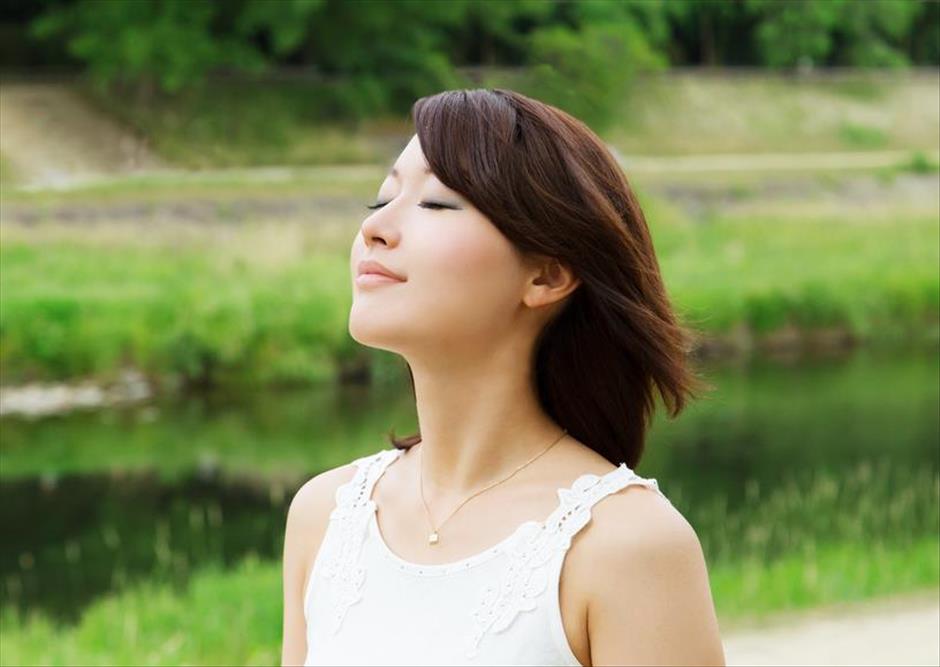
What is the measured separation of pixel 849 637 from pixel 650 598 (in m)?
4.15

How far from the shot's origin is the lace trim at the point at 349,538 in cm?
158

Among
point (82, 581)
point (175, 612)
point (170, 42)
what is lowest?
point (170, 42)

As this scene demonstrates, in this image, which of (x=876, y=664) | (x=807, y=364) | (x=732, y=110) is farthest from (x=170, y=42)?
(x=876, y=664)

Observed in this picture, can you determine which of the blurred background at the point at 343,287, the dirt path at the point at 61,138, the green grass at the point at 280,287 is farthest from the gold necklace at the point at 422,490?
the dirt path at the point at 61,138

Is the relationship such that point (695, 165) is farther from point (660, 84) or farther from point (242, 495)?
point (242, 495)

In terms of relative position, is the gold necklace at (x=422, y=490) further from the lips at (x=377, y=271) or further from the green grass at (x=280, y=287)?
the green grass at (x=280, y=287)

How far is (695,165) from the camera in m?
27.1

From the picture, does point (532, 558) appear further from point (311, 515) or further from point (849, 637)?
point (849, 637)

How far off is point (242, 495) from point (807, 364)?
6614 mm

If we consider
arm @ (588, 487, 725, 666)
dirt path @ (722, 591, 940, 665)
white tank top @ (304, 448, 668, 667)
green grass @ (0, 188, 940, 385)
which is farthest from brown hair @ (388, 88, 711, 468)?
green grass @ (0, 188, 940, 385)

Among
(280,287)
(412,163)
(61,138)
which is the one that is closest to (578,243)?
(412,163)

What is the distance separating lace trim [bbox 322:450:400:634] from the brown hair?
0.20 meters

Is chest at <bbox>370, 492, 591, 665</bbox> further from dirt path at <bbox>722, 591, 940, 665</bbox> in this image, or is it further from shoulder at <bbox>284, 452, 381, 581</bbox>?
dirt path at <bbox>722, 591, 940, 665</bbox>

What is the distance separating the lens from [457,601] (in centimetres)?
151
